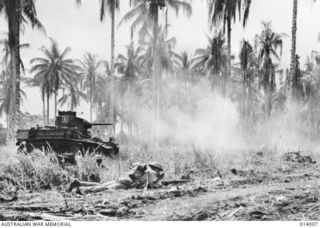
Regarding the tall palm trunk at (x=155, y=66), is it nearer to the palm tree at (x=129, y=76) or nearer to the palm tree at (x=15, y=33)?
the palm tree at (x=15, y=33)

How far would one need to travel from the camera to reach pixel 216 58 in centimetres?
1875

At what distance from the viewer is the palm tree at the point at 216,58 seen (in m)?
18.5

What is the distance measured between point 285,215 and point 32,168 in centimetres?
356

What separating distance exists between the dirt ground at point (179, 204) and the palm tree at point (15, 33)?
605 centimetres

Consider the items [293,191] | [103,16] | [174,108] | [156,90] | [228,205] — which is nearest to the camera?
[228,205]

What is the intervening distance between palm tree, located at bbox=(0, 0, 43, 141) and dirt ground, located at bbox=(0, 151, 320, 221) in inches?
238

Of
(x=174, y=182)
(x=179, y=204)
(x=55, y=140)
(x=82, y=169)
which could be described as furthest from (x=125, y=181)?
(x=55, y=140)

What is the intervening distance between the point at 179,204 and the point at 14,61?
28.1 feet

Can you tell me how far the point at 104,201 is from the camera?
4.55 meters

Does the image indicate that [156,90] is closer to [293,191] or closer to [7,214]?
[293,191]

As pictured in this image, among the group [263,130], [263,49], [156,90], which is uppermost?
[263,49]

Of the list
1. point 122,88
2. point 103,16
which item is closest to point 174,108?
point 122,88

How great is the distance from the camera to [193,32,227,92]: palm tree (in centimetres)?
1850

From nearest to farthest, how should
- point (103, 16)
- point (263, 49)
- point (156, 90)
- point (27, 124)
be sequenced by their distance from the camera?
point (27, 124), point (156, 90), point (103, 16), point (263, 49)
